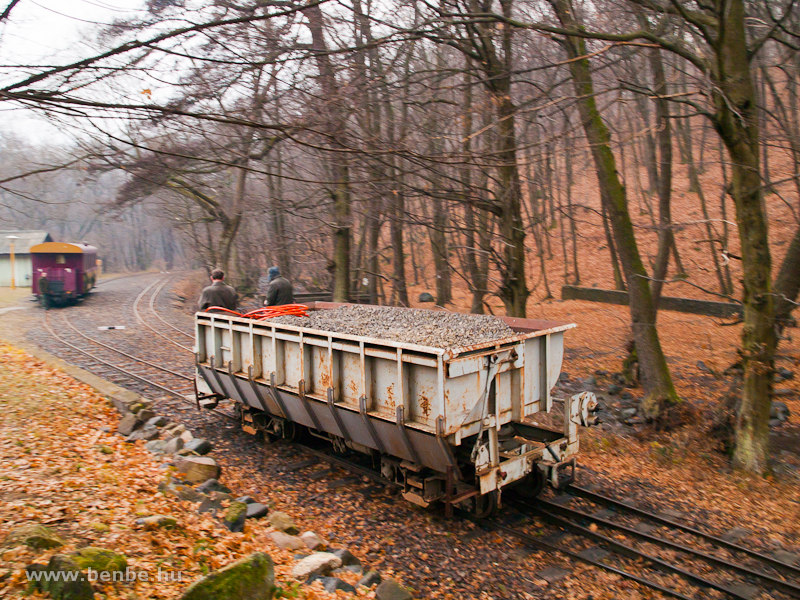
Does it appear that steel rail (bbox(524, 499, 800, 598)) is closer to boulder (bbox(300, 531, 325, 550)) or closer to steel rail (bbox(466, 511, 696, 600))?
steel rail (bbox(466, 511, 696, 600))

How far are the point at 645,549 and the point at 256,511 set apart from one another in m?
4.32

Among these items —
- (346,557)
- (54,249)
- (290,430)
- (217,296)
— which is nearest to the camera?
(346,557)

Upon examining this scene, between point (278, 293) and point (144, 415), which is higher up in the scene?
point (278, 293)

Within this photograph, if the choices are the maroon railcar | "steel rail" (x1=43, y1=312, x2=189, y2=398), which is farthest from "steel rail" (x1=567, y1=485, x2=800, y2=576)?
the maroon railcar

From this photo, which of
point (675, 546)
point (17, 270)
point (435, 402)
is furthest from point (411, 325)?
point (17, 270)

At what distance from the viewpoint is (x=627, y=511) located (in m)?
6.58

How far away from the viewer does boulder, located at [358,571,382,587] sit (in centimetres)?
502

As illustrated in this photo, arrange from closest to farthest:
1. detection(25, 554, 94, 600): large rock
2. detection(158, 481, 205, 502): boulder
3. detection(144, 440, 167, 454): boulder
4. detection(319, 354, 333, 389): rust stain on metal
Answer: detection(25, 554, 94, 600): large rock → detection(158, 481, 205, 502): boulder → detection(319, 354, 333, 389): rust stain on metal → detection(144, 440, 167, 454): boulder

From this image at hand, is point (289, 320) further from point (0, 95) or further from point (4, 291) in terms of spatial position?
point (4, 291)

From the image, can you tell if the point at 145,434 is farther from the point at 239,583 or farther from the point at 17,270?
the point at 17,270

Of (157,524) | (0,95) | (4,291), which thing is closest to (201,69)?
(0,95)

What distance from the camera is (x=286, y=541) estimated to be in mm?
5523

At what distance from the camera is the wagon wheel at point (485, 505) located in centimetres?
610

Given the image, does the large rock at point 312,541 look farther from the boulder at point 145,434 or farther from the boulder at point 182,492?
the boulder at point 145,434
